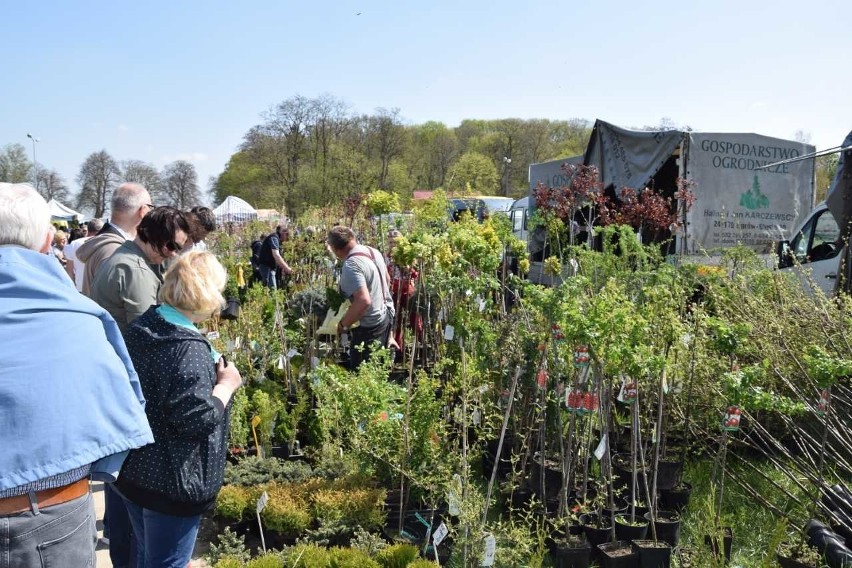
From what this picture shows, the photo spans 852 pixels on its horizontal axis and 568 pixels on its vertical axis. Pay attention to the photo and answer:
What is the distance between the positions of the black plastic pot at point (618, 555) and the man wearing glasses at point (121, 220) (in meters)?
2.64

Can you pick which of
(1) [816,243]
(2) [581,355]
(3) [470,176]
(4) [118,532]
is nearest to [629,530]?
(2) [581,355]

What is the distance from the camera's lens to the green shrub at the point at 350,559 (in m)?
2.75

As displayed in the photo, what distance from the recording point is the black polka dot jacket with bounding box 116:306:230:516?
2213mm

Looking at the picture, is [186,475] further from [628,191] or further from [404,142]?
[404,142]

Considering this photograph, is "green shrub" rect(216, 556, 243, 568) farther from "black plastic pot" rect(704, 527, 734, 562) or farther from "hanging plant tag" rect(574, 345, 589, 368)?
"black plastic pot" rect(704, 527, 734, 562)

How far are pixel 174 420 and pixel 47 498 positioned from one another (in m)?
0.55

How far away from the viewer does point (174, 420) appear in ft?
7.23

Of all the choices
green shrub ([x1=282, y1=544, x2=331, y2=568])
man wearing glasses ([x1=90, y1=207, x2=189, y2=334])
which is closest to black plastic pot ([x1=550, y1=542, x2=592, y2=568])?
green shrub ([x1=282, y1=544, x2=331, y2=568])

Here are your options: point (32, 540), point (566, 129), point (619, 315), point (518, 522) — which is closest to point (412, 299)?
point (518, 522)

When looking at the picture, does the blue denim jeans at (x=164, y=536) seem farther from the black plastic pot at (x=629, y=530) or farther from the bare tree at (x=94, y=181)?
the bare tree at (x=94, y=181)

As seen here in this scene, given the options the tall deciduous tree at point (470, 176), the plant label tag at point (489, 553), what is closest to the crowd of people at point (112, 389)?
the plant label tag at point (489, 553)

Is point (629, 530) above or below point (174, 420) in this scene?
below

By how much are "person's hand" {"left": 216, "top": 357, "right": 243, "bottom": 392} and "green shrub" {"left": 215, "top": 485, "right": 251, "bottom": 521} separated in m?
1.27

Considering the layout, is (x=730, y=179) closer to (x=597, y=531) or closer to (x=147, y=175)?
(x=597, y=531)
